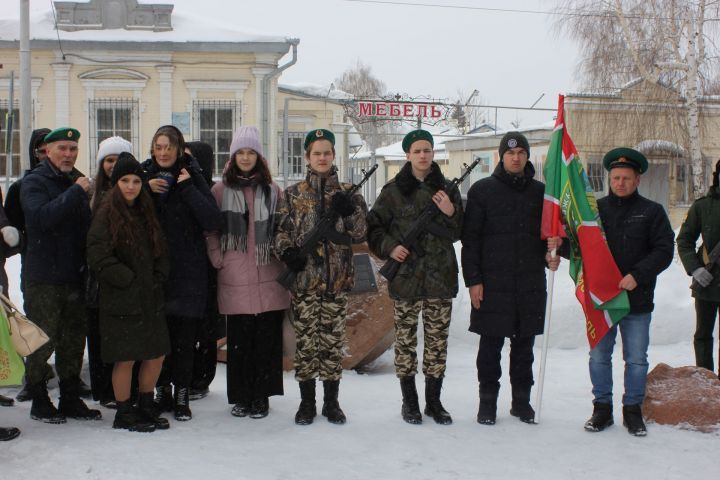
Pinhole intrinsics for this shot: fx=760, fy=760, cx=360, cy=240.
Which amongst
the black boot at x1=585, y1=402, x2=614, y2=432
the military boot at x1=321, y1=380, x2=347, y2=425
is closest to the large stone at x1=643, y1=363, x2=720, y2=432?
the black boot at x1=585, y1=402, x2=614, y2=432

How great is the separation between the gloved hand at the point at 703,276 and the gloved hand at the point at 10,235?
15.2 feet

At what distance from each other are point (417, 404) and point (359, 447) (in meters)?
0.71

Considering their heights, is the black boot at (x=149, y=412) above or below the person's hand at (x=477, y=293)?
below

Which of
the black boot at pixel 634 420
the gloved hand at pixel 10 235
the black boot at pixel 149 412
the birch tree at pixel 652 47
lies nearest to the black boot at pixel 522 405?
the black boot at pixel 634 420

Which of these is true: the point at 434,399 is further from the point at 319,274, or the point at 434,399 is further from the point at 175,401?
the point at 175,401

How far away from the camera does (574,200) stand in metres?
4.77

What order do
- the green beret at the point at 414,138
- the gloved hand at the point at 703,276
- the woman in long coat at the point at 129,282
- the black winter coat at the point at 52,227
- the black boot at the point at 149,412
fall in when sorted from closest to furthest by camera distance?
1. the woman in long coat at the point at 129,282
2. the black winter coat at the point at 52,227
3. the black boot at the point at 149,412
4. the green beret at the point at 414,138
5. the gloved hand at the point at 703,276

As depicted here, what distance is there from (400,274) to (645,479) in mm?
1808

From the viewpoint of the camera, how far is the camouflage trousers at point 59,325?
452 cm

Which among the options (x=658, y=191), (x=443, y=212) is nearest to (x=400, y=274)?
(x=443, y=212)

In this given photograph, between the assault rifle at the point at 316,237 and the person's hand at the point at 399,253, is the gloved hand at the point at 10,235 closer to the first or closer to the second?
the assault rifle at the point at 316,237

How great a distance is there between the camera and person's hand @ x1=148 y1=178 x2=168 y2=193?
4598 millimetres

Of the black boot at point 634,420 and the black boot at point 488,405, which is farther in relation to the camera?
the black boot at point 488,405

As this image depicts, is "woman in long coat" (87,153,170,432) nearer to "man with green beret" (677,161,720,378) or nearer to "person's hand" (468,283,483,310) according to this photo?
"person's hand" (468,283,483,310)
